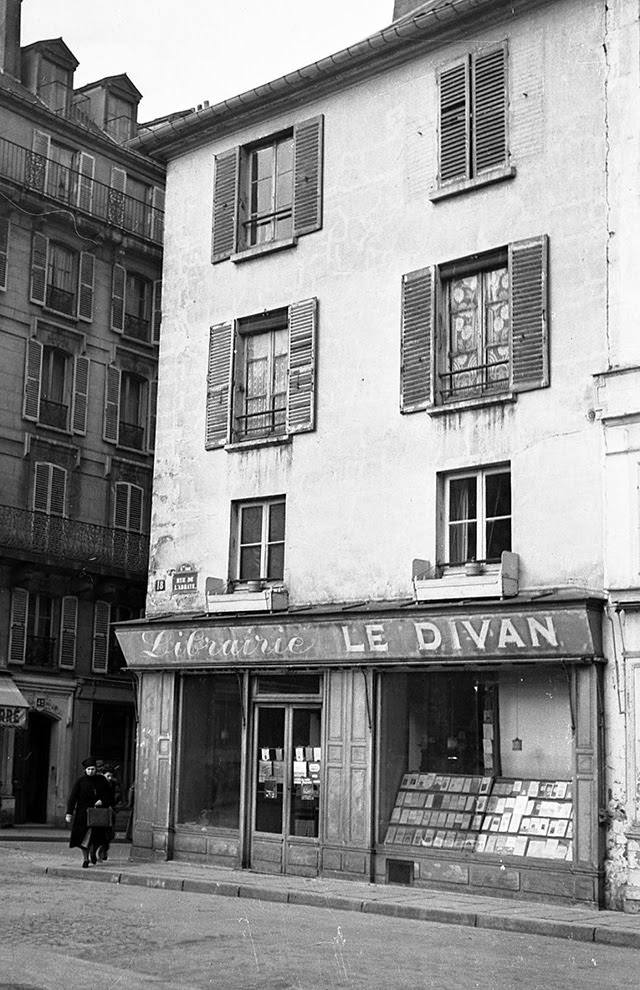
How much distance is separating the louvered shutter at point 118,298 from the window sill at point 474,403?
1933 centimetres

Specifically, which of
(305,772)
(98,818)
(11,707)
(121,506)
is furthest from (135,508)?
(305,772)

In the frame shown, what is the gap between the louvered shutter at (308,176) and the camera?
20688 mm

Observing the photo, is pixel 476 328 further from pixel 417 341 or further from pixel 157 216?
pixel 157 216

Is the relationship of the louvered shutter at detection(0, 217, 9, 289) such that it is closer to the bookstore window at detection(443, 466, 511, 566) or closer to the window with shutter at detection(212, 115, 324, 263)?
the window with shutter at detection(212, 115, 324, 263)

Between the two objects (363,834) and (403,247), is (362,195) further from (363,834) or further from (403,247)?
(363,834)

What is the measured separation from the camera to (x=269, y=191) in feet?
71.4

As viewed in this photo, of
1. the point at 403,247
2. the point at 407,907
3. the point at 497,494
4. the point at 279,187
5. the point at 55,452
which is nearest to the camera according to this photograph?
the point at 407,907

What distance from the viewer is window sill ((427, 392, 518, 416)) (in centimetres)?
1769

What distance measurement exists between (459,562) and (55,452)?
60.2 ft

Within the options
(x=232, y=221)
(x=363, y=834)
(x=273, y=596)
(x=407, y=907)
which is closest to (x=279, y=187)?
(x=232, y=221)

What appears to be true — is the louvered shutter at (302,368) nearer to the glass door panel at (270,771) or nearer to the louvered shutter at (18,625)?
the glass door panel at (270,771)

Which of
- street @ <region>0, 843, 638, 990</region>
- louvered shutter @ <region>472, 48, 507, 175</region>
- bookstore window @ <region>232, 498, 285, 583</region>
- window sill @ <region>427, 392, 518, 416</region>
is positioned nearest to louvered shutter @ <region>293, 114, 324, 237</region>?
louvered shutter @ <region>472, 48, 507, 175</region>

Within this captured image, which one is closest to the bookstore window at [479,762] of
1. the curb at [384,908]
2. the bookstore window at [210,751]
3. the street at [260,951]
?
the curb at [384,908]

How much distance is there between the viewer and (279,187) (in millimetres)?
21562
